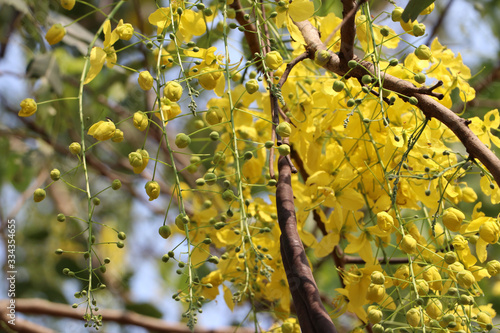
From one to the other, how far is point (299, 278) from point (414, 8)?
1.05 ft

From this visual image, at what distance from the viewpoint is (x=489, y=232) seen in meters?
0.61

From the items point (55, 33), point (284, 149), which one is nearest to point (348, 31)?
point (284, 149)

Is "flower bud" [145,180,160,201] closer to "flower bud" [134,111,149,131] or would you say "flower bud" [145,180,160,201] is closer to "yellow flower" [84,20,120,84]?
"flower bud" [134,111,149,131]

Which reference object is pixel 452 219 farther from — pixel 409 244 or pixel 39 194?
pixel 39 194

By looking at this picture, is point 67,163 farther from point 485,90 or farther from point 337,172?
point 485,90

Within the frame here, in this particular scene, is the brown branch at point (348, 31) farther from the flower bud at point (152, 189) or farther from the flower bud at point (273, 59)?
the flower bud at point (152, 189)

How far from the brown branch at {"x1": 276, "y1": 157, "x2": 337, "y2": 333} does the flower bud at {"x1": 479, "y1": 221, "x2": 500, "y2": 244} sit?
0.25m

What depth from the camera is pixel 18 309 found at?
3.92 ft

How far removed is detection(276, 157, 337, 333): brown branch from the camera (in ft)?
1.52

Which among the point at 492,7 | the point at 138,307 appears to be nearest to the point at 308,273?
the point at 138,307

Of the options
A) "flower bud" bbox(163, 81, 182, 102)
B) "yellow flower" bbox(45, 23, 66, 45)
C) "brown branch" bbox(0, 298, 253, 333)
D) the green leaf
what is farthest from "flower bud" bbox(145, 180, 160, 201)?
"brown branch" bbox(0, 298, 253, 333)

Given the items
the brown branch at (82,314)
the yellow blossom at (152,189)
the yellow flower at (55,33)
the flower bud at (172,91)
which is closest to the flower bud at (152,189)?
the yellow blossom at (152,189)

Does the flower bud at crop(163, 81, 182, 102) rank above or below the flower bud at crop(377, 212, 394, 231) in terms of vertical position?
above

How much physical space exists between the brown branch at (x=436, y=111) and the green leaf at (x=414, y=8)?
7 cm
